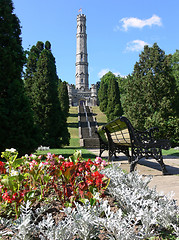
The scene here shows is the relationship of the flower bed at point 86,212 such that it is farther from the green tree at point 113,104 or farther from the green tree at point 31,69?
the green tree at point 113,104

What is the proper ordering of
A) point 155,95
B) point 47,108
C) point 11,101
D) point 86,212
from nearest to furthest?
1. point 86,212
2. point 11,101
3. point 155,95
4. point 47,108

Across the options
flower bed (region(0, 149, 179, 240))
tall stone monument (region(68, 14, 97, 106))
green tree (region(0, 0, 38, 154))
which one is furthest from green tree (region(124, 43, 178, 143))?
tall stone monument (region(68, 14, 97, 106))

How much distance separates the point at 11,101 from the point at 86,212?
298 inches

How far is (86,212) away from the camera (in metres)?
1.95

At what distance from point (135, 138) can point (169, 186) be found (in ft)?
4.12

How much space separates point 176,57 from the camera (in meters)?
36.2

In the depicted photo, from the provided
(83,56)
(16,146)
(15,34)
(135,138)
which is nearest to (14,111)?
(16,146)

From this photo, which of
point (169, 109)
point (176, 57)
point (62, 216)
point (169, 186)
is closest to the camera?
point (62, 216)

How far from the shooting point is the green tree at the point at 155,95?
13039 mm

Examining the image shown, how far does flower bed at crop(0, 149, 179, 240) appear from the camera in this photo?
1712 mm

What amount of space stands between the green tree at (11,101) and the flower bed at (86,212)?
5.06 metres

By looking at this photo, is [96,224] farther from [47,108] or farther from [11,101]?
[47,108]

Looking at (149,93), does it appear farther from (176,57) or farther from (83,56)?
(83,56)

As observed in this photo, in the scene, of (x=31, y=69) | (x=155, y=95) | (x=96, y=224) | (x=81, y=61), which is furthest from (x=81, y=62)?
(x=96, y=224)
